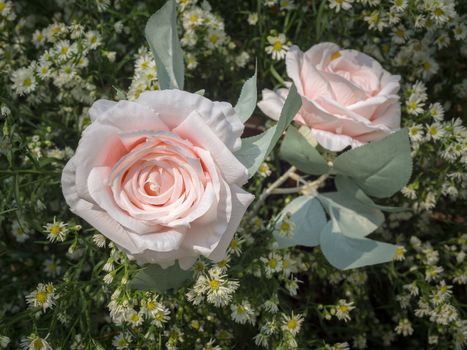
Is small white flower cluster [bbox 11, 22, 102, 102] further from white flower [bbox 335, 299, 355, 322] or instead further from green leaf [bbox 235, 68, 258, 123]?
white flower [bbox 335, 299, 355, 322]

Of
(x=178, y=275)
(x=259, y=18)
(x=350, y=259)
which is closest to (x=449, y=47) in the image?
(x=259, y=18)

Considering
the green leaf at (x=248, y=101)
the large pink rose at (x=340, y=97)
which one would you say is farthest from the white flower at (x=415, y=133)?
the green leaf at (x=248, y=101)

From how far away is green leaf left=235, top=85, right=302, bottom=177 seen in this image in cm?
39

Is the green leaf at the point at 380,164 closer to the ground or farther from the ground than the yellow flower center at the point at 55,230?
farther from the ground

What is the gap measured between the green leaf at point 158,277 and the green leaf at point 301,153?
0.18 metres

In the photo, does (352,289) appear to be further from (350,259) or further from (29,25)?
(29,25)

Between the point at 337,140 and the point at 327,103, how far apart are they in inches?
1.7

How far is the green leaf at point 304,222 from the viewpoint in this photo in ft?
2.01

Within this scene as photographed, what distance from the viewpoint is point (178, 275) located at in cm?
49

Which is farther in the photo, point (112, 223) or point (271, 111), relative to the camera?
point (271, 111)

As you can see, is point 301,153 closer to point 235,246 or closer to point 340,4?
point 235,246

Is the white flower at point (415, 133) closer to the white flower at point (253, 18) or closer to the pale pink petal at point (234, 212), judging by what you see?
the white flower at point (253, 18)

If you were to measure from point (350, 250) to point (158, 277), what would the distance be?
226 millimetres

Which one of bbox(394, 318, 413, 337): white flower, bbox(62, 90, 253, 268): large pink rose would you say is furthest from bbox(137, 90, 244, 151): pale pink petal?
bbox(394, 318, 413, 337): white flower
